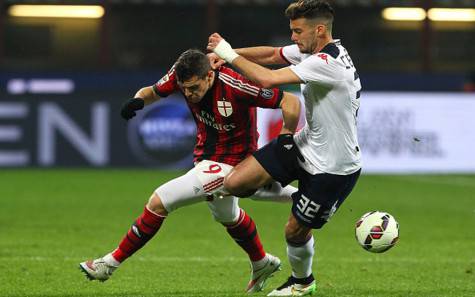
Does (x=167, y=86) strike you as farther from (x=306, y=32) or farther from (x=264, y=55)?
(x=306, y=32)

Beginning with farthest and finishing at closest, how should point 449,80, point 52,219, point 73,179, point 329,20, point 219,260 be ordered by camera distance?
point 449,80 < point 73,179 < point 52,219 < point 219,260 < point 329,20

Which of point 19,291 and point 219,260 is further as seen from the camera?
point 219,260

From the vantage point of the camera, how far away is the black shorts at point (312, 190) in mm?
7316

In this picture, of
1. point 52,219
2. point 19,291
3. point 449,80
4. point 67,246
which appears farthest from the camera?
point 449,80

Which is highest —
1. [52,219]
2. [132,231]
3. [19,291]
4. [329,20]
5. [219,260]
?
[329,20]

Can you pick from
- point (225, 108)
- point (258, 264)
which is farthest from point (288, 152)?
point (258, 264)

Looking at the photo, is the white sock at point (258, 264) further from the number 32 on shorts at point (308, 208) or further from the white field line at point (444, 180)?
the white field line at point (444, 180)

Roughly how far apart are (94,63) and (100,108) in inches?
127

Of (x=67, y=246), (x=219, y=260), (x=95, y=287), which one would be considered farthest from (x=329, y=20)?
(x=67, y=246)

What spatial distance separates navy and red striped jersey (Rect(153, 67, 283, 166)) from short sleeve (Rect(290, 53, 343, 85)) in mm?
→ 696

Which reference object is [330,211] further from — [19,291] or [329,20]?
[19,291]

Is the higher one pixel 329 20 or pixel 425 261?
pixel 329 20

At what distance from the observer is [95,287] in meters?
8.20

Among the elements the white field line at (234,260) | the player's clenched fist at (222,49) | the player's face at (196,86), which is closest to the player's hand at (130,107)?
the player's face at (196,86)
